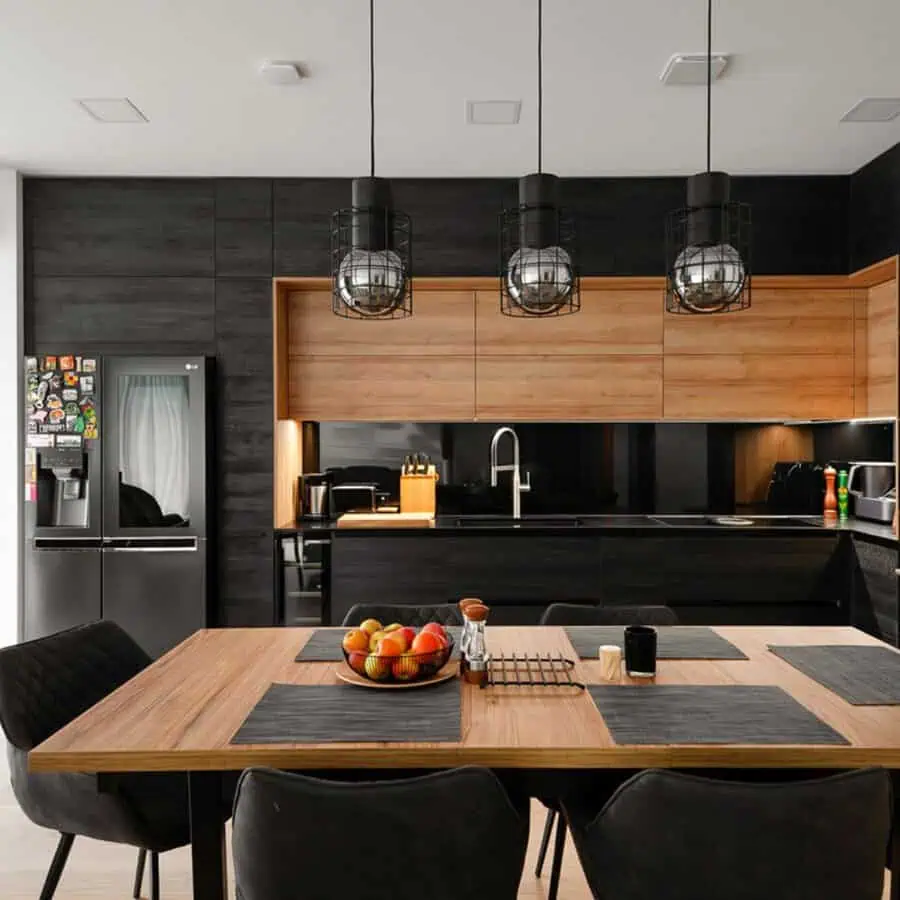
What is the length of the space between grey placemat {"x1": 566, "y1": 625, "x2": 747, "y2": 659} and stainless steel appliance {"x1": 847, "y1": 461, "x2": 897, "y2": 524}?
218 centimetres

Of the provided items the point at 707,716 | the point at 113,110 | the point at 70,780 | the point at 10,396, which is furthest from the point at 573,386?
the point at 70,780

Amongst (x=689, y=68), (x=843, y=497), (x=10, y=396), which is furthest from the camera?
(x=843, y=497)

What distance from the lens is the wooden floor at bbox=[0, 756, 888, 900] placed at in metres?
2.52

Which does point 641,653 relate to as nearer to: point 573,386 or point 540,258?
point 540,258

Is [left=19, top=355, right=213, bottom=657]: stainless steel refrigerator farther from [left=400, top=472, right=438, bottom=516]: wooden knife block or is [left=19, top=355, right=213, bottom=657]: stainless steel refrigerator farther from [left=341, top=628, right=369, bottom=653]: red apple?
[left=341, top=628, right=369, bottom=653]: red apple

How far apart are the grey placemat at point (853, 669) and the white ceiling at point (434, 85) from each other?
1971 millimetres

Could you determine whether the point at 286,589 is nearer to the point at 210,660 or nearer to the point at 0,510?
the point at 0,510

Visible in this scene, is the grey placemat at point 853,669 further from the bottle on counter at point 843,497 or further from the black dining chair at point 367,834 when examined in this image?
the bottle on counter at point 843,497

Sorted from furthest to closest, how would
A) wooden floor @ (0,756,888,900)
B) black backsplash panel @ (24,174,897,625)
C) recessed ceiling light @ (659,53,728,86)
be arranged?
black backsplash panel @ (24,174,897,625) → recessed ceiling light @ (659,53,728,86) → wooden floor @ (0,756,888,900)

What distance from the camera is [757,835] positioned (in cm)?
143

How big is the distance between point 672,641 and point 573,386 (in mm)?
2429

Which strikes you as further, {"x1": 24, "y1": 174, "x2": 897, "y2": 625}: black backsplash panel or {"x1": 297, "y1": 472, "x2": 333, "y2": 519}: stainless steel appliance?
{"x1": 297, "y1": 472, "x2": 333, "y2": 519}: stainless steel appliance

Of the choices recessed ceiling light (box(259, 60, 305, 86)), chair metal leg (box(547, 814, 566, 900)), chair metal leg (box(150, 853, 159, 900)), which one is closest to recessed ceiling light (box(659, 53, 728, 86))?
recessed ceiling light (box(259, 60, 305, 86))

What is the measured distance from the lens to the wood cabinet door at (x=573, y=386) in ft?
15.4
